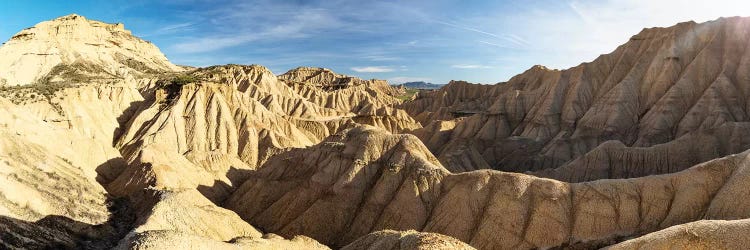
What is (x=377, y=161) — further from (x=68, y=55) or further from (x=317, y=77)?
(x=317, y=77)

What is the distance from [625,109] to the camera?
64312 millimetres

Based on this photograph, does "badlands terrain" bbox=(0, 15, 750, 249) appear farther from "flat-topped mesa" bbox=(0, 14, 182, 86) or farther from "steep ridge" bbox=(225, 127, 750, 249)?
"flat-topped mesa" bbox=(0, 14, 182, 86)

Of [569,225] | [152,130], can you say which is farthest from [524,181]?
[152,130]

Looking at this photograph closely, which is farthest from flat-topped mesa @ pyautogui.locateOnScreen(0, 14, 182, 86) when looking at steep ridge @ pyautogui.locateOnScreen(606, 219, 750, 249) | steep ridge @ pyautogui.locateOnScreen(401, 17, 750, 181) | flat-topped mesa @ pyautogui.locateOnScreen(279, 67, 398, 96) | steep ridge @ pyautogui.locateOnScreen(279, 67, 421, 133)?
flat-topped mesa @ pyautogui.locateOnScreen(279, 67, 398, 96)

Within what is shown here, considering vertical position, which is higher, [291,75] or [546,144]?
[291,75]

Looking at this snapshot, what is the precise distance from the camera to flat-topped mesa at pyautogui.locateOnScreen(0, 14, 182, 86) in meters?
62.3

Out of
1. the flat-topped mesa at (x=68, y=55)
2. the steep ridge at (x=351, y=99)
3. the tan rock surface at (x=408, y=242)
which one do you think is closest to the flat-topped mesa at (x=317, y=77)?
the steep ridge at (x=351, y=99)

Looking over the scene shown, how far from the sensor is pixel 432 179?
37.7m

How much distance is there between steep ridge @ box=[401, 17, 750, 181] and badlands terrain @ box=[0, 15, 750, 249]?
0.26 meters

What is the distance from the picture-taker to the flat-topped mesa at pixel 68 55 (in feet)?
205

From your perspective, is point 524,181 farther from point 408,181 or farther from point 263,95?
point 263,95

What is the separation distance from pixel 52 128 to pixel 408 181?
29.4 m

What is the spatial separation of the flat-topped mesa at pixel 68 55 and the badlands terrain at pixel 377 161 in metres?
0.35

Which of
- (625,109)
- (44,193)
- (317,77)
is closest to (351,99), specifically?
(317,77)
